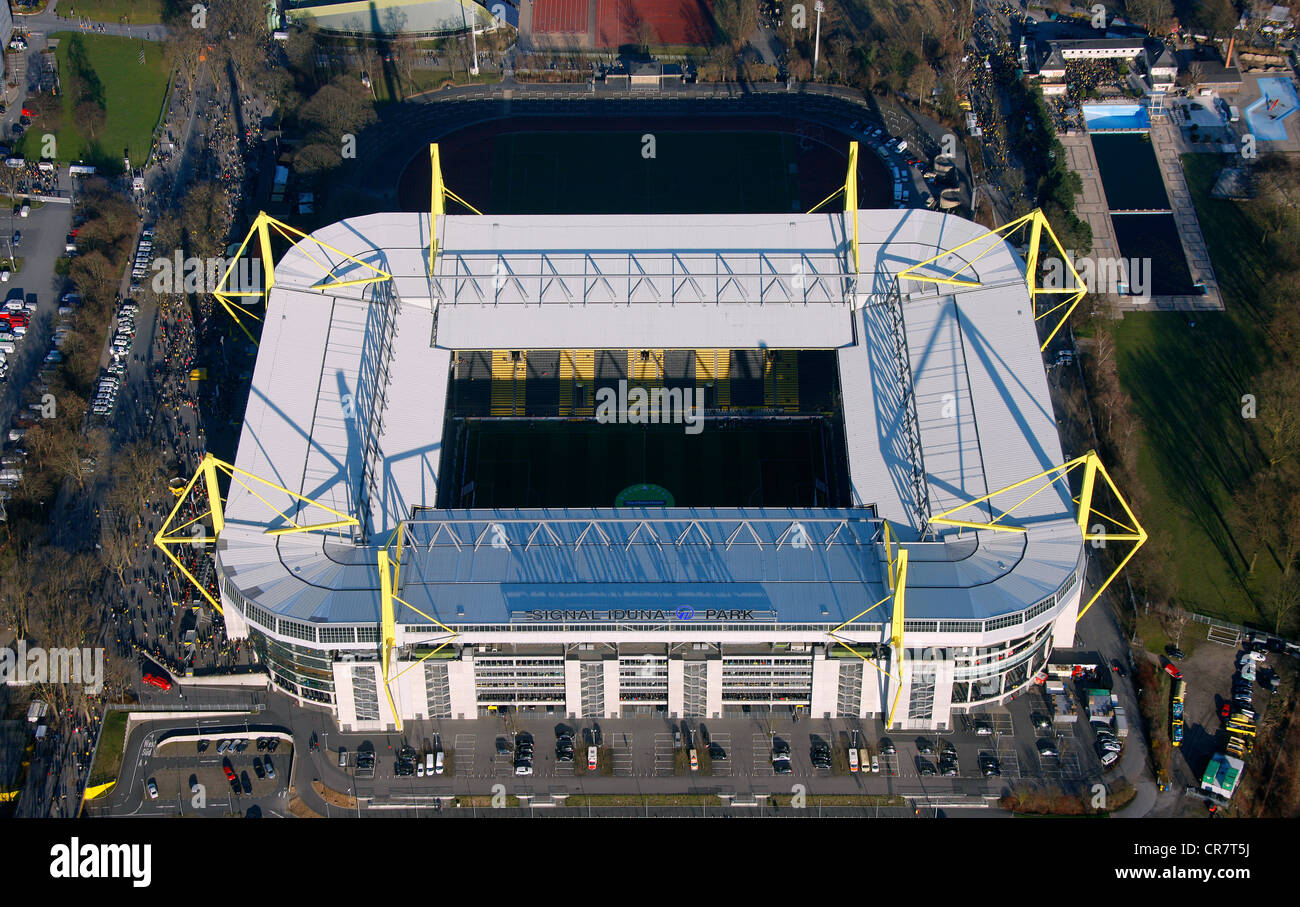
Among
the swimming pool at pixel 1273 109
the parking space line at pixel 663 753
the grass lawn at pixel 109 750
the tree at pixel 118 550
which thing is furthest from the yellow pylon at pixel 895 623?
the swimming pool at pixel 1273 109

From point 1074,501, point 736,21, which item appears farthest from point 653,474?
point 736,21

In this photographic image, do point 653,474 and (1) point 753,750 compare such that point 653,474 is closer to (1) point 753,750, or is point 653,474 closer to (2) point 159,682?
(1) point 753,750

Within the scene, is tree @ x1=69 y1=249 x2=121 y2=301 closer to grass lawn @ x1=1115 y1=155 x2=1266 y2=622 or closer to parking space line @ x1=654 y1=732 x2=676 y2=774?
parking space line @ x1=654 y1=732 x2=676 y2=774

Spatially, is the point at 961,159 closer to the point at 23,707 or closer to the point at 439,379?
the point at 439,379

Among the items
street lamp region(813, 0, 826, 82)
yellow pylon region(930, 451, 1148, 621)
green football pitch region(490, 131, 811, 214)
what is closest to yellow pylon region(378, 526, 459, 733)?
yellow pylon region(930, 451, 1148, 621)

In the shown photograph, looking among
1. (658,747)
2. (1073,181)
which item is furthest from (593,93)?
(658,747)

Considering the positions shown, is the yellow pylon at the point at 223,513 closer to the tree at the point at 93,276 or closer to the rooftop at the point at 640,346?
the rooftop at the point at 640,346
